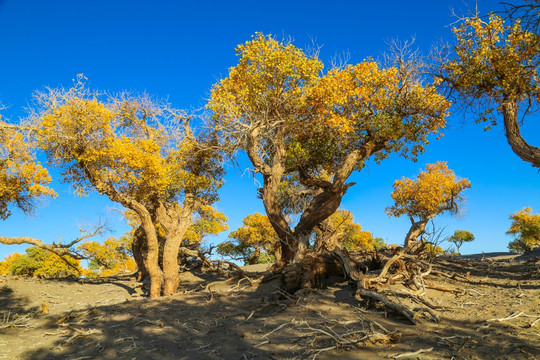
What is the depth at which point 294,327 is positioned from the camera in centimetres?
638

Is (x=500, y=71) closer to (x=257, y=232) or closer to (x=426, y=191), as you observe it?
(x=426, y=191)

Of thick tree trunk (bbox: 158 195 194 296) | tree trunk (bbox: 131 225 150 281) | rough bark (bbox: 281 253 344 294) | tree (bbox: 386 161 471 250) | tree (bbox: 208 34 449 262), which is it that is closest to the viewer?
rough bark (bbox: 281 253 344 294)

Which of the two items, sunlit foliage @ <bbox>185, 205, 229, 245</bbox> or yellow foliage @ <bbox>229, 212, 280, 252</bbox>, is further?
yellow foliage @ <bbox>229, 212, 280, 252</bbox>

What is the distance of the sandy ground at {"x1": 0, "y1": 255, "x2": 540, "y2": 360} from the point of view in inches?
203

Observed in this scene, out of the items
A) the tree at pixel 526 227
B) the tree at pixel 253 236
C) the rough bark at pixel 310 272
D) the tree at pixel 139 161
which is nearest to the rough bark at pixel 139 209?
the tree at pixel 139 161

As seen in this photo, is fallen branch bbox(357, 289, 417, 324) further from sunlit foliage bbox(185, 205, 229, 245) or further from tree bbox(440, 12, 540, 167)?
sunlit foliage bbox(185, 205, 229, 245)

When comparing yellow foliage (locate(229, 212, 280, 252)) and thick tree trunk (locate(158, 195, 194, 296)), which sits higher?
yellow foliage (locate(229, 212, 280, 252))

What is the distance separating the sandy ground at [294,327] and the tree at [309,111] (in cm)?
357

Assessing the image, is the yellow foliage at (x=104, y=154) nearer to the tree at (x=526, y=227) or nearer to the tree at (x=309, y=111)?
the tree at (x=309, y=111)

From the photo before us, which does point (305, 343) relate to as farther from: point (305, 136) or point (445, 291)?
point (305, 136)

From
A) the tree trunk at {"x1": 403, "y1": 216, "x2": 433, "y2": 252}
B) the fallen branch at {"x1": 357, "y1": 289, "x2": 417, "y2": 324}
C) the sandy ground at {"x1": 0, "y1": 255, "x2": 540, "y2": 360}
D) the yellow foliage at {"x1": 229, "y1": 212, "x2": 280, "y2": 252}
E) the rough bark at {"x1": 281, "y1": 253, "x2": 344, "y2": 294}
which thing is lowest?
the sandy ground at {"x1": 0, "y1": 255, "x2": 540, "y2": 360}

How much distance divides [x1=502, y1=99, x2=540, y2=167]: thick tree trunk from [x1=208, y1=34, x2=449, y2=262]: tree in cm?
263

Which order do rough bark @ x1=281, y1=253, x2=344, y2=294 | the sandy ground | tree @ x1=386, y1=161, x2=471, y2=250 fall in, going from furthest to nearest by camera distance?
tree @ x1=386, y1=161, x2=471, y2=250, rough bark @ x1=281, y1=253, x2=344, y2=294, the sandy ground

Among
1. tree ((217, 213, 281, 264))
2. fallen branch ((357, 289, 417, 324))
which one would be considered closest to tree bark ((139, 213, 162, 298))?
fallen branch ((357, 289, 417, 324))
